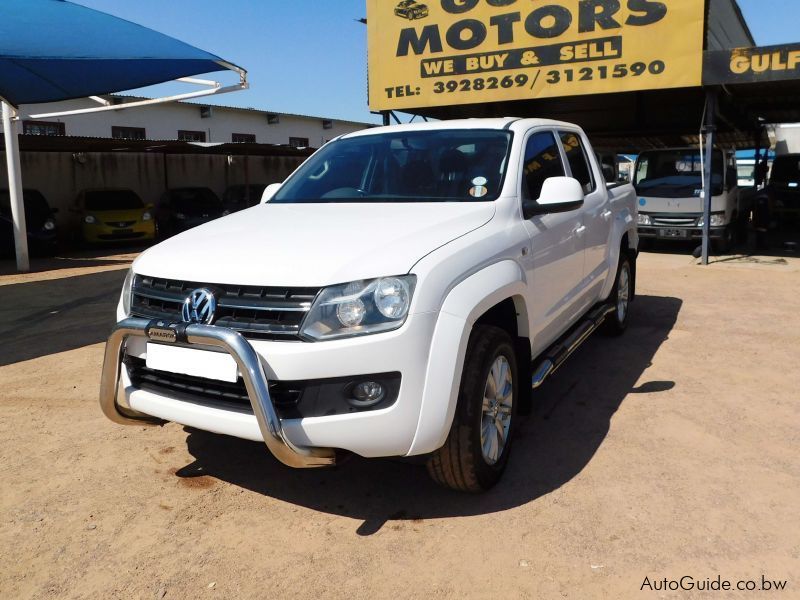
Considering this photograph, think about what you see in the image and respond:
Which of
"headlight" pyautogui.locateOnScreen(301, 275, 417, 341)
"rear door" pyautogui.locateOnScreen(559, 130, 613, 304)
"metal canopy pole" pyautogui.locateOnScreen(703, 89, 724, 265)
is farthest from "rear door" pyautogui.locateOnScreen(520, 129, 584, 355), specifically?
"metal canopy pole" pyautogui.locateOnScreen(703, 89, 724, 265)

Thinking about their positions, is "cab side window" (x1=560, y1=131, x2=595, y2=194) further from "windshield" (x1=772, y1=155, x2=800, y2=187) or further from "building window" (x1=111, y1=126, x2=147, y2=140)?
"building window" (x1=111, y1=126, x2=147, y2=140)

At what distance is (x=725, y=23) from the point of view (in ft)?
46.2

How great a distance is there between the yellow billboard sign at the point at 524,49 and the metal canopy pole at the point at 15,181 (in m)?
6.39

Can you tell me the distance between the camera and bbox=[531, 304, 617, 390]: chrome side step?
12.2 feet

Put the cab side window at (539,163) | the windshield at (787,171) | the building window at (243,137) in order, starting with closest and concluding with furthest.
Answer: the cab side window at (539,163), the windshield at (787,171), the building window at (243,137)

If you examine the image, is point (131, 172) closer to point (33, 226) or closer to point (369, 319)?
point (33, 226)

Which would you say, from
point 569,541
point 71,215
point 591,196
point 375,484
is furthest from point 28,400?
point 71,215

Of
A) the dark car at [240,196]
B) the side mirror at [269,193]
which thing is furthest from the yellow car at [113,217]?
the side mirror at [269,193]

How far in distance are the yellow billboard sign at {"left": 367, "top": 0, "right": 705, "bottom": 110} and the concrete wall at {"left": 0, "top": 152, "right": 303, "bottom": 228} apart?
31.4 feet

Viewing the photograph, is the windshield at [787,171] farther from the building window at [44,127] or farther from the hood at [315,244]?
the building window at [44,127]

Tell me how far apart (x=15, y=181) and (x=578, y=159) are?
10404 mm

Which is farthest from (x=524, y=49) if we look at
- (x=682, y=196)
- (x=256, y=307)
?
(x=256, y=307)

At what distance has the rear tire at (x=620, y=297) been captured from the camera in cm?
592

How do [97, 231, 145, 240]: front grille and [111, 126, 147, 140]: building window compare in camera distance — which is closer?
[97, 231, 145, 240]: front grille
